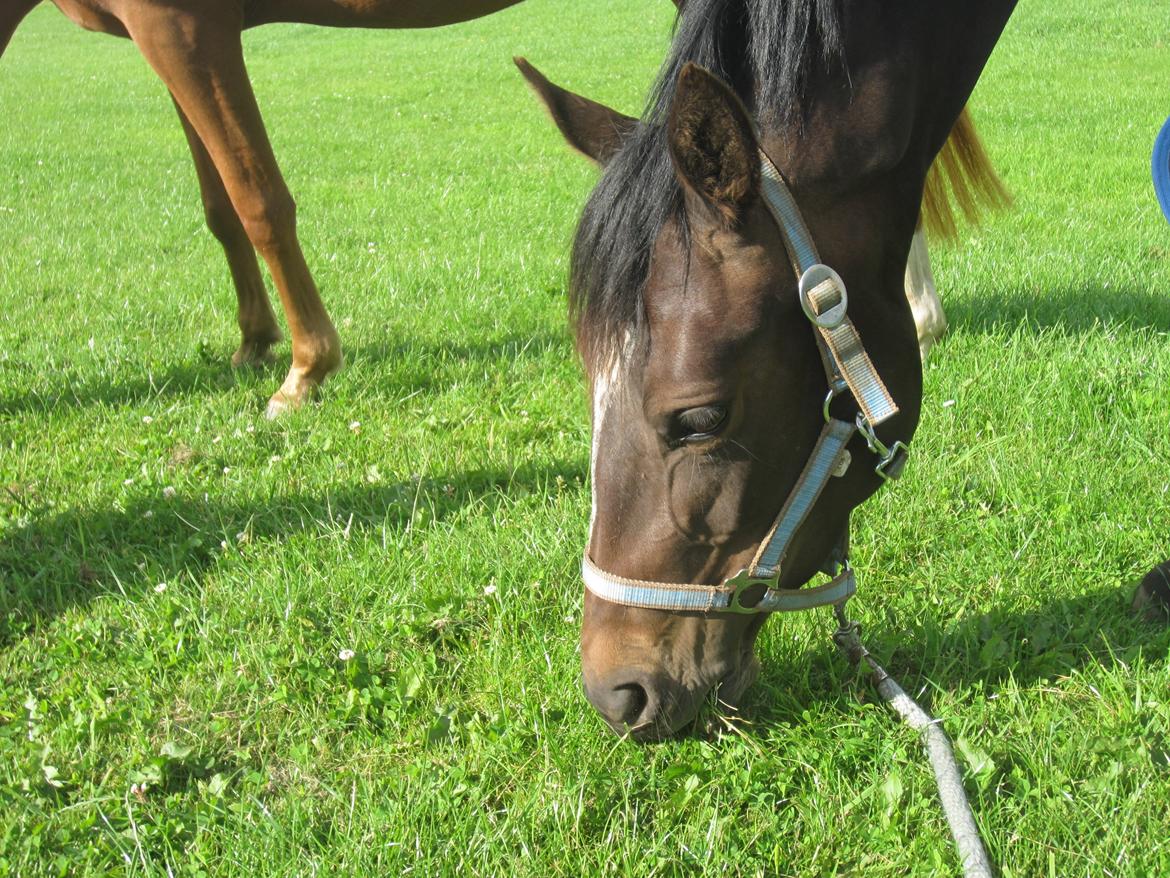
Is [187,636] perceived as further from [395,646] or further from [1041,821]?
[1041,821]

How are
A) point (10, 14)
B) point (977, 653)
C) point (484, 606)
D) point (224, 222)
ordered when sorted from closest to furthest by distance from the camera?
1. point (977, 653)
2. point (484, 606)
3. point (10, 14)
4. point (224, 222)

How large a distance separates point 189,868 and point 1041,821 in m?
1.54

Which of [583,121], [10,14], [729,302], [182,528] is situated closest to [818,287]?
[729,302]

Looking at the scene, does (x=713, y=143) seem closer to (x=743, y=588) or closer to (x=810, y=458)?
(x=810, y=458)

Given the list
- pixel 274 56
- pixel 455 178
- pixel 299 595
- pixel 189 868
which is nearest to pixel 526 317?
pixel 299 595

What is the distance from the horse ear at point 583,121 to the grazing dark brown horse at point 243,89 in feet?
6.22

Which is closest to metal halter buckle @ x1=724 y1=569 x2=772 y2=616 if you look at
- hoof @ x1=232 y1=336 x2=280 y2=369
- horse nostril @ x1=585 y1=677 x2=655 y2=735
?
horse nostril @ x1=585 y1=677 x2=655 y2=735

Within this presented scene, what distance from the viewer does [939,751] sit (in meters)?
1.91

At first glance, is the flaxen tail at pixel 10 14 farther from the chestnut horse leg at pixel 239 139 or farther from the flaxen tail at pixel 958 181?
the flaxen tail at pixel 958 181

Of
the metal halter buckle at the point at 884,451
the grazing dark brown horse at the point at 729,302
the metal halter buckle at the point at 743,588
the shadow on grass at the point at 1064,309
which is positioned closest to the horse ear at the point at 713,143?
the grazing dark brown horse at the point at 729,302

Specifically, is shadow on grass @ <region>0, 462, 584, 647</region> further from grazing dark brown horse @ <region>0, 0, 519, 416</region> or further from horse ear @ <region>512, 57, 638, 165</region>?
horse ear @ <region>512, 57, 638, 165</region>

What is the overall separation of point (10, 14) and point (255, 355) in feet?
5.37

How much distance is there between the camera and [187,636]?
8.32 ft

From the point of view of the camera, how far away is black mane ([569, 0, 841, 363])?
5.67ft
